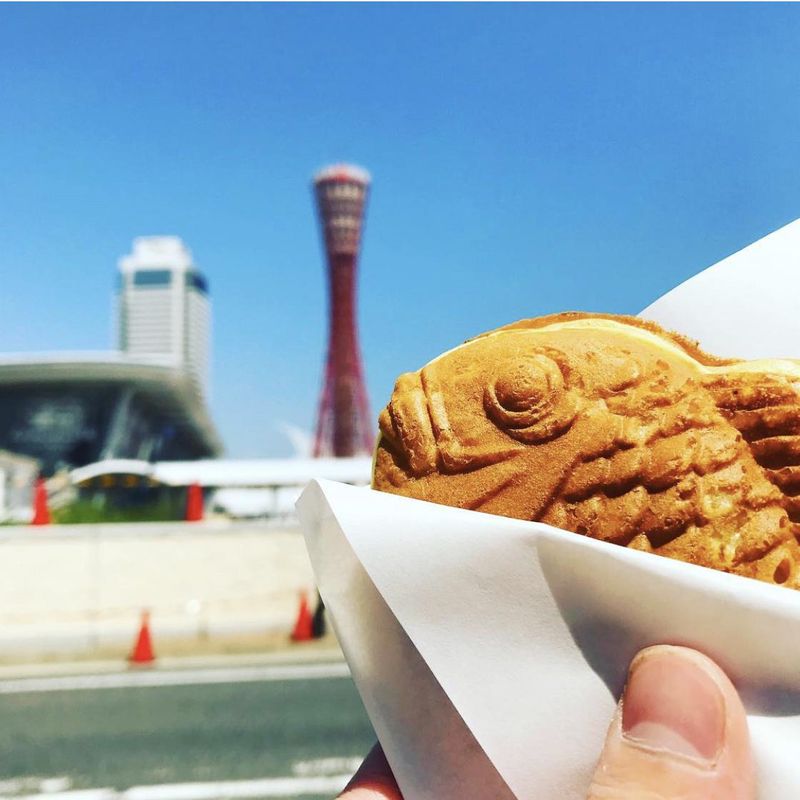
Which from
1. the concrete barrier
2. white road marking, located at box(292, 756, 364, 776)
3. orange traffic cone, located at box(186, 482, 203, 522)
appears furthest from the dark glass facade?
white road marking, located at box(292, 756, 364, 776)

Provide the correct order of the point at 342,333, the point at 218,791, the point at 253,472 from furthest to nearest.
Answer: the point at 342,333 → the point at 253,472 → the point at 218,791

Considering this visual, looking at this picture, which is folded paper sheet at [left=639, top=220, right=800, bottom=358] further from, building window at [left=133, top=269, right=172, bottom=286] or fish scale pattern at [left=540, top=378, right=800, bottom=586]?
building window at [left=133, top=269, right=172, bottom=286]

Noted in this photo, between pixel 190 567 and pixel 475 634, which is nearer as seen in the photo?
pixel 475 634

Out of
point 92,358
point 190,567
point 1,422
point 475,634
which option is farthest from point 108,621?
point 1,422

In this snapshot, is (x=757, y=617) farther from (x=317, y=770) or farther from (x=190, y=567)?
(x=190, y=567)

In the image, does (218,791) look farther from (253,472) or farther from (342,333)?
(342,333)

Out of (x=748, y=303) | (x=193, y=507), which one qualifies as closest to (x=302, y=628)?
(x=193, y=507)

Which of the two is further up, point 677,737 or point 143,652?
point 677,737

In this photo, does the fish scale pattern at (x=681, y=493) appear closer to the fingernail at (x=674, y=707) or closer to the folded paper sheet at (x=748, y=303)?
the fingernail at (x=674, y=707)
